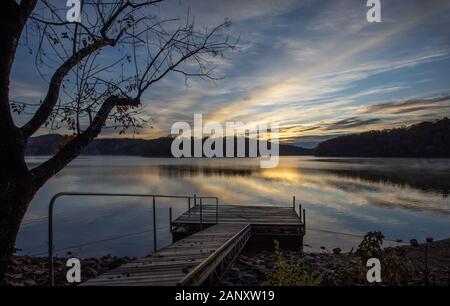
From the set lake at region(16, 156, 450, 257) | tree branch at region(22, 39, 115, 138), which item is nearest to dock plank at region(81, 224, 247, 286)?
tree branch at region(22, 39, 115, 138)

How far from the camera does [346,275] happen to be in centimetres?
551

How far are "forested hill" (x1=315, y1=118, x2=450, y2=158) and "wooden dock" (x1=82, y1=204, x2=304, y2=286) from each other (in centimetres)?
15289

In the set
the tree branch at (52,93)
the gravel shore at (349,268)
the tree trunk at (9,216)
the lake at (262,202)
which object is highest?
the tree branch at (52,93)

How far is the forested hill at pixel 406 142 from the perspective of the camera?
144 metres

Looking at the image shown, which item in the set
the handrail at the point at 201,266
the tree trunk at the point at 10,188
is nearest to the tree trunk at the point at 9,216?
the tree trunk at the point at 10,188

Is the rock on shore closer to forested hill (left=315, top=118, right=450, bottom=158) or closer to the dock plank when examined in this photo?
the dock plank

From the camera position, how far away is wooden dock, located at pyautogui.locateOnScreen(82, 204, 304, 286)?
6.00m

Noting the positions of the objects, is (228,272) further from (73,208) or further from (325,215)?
(73,208)

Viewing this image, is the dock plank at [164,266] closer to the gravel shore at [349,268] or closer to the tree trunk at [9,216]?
the gravel shore at [349,268]

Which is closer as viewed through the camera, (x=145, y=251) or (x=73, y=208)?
(x=145, y=251)

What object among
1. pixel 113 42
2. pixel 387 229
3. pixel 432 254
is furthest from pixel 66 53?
pixel 387 229

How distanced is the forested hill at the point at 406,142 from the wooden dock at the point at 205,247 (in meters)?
153

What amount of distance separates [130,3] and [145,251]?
13327 millimetres

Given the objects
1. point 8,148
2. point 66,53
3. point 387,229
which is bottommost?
point 387,229
